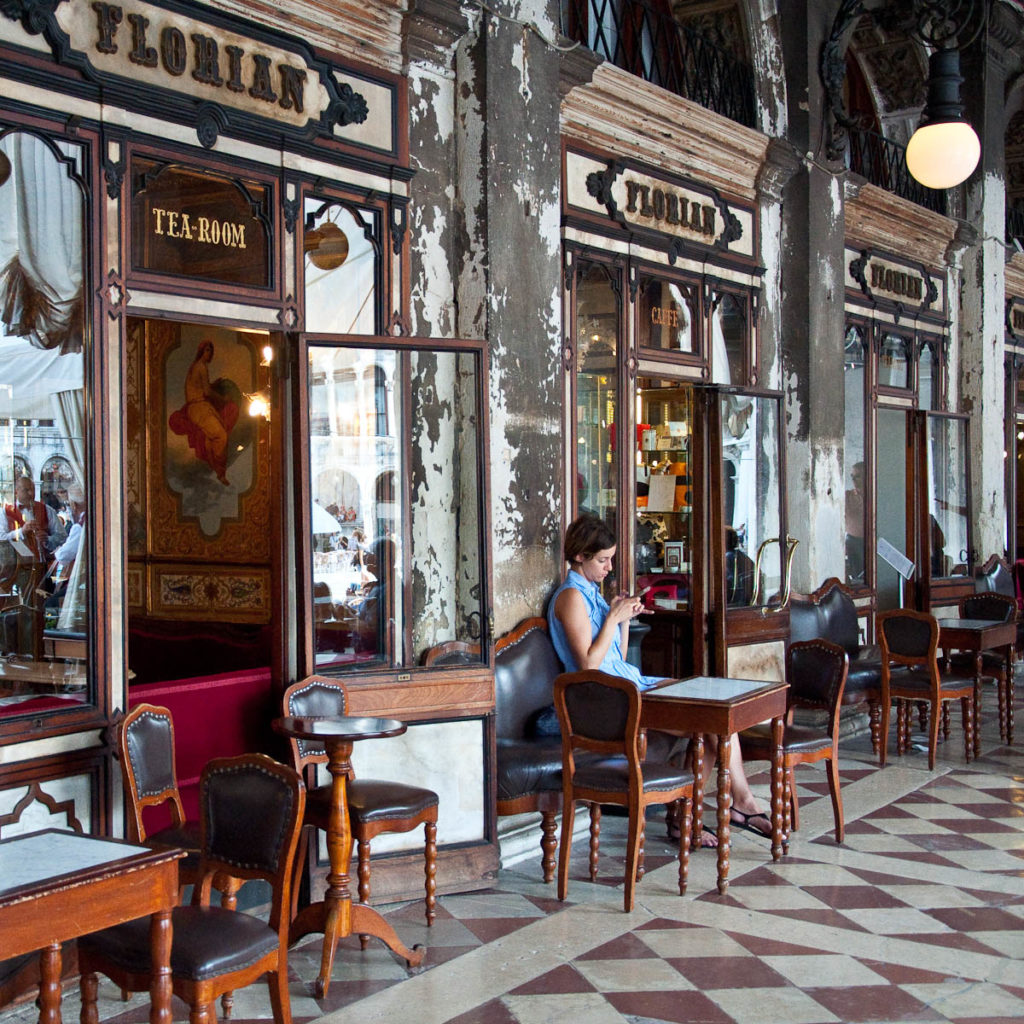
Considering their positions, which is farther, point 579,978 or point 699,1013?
point 579,978

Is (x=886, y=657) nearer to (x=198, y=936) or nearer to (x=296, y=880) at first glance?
(x=296, y=880)

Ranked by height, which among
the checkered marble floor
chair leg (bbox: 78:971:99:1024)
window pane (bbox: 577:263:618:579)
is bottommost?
the checkered marble floor

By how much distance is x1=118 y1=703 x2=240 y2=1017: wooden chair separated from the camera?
4137 millimetres

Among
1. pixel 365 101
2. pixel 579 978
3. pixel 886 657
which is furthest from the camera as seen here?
pixel 886 657

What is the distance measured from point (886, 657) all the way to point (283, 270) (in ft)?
15.2

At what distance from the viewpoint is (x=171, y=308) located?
187 inches

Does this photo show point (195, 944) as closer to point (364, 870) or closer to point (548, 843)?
point (364, 870)

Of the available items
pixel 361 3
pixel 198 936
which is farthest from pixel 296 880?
pixel 361 3

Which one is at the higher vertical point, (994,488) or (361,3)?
(361,3)

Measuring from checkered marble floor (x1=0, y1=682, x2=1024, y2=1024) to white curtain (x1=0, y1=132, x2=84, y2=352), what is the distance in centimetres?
233

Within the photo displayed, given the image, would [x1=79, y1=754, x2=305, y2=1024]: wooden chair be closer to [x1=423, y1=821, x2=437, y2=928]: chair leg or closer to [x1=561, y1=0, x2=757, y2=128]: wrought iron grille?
[x1=423, y1=821, x2=437, y2=928]: chair leg

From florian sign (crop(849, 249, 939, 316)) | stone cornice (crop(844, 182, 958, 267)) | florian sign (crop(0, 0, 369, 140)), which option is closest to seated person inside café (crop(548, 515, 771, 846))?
florian sign (crop(0, 0, 369, 140))

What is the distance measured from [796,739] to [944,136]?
3.99 m

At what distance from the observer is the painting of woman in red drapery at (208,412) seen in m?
8.46
